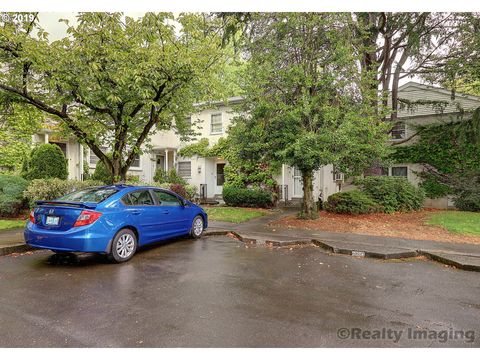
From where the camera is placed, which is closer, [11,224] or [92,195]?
[92,195]

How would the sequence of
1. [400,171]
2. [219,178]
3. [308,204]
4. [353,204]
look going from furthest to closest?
[219,178]
[400,171]
[353,204]
[308,204]

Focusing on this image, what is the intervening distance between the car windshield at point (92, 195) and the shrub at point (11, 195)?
18.9ft

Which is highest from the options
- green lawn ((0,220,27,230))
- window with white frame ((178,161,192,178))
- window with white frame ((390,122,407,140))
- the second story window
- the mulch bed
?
the second story window

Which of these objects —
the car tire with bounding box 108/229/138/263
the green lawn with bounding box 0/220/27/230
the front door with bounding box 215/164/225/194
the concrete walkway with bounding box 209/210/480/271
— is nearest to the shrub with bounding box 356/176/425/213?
the concrete walkway with bounding box 209/210/480/271

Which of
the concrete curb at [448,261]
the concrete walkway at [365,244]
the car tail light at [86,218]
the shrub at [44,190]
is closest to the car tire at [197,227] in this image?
the concrete walkway at [365,244]

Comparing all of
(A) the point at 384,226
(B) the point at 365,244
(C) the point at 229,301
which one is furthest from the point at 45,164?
(A) the point at 384,226

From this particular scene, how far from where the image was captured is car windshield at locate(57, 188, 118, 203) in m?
6.10

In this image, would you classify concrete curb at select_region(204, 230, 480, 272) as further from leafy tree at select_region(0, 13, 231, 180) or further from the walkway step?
leafy tree at select_region(0, 13, 231, 180)

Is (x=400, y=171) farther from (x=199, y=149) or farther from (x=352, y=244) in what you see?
(x=352, y=244)

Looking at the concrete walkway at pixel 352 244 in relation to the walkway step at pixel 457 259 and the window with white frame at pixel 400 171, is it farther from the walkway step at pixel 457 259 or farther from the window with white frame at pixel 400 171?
the window with white frame at pixel 400 171

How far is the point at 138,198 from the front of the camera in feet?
21.8

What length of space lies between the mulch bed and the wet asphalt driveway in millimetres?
2758

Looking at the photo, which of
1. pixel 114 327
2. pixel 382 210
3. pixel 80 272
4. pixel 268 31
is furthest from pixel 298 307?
pixel 382 210

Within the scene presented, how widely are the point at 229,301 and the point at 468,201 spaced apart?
14.2m
